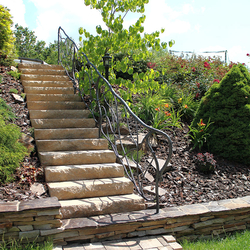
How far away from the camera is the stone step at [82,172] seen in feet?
11.8

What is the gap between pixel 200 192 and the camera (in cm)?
412

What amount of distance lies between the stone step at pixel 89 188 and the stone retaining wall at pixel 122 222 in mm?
400

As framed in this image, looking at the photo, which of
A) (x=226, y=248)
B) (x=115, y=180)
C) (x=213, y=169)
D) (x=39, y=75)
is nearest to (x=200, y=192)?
(x=213, y=169)

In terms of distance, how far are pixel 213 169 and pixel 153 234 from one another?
1949mm

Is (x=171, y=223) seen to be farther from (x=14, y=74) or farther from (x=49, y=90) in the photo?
(x=14, y=74)

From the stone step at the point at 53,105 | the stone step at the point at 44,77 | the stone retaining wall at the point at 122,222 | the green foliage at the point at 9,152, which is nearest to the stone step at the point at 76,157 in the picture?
the green foliage at the point at 9,152

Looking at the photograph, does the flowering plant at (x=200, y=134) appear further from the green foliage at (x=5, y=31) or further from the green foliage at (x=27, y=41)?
the green foliage at (x=27, y=41)

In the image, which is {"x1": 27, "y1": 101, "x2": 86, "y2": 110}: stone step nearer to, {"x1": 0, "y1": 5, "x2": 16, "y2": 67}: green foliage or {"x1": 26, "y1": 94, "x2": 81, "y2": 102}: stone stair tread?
{"x1": 26, "y1": 94, "x2": 81, "y2": 102}: stone stair tread

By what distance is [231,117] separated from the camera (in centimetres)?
514

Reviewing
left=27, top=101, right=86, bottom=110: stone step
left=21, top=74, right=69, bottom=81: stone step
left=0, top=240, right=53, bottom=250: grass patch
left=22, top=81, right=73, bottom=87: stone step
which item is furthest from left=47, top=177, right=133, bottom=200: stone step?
left=21, top=74, right=69, bottom=81: stone step

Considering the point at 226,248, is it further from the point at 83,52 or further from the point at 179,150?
the point at 83,52

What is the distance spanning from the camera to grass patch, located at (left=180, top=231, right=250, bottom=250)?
A: 3119 mm

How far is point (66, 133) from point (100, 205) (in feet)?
5.56

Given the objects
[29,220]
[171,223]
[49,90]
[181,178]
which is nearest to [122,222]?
[171,223]
